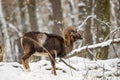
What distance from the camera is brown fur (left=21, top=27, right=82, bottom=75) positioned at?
1352cm

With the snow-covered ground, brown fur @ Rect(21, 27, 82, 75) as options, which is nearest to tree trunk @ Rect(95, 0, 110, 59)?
the snow-covered ground

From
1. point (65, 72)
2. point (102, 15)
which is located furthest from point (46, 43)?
point (102, 15)

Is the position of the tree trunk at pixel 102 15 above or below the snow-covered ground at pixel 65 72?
above

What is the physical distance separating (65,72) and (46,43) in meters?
0.85

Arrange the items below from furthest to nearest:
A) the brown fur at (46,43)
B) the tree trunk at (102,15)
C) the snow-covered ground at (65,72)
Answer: the tree trunk at (102,15), the brown fur at (46,43), the snow-covered ground at (65,72)

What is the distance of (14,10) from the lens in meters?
41.0

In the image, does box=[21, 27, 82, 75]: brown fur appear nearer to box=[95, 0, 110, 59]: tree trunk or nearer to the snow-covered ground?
the snow-covered ground

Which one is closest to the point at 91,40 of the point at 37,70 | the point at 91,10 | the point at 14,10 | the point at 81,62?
the point at 91,10

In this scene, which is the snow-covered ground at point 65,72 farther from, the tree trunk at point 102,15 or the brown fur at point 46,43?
the tree trunk at point 102,15

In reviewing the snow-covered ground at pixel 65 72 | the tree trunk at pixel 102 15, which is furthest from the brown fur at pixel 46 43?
the tree trunk at pixel 102 15

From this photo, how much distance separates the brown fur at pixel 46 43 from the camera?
13.5 metres

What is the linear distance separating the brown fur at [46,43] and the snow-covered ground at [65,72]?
31cm

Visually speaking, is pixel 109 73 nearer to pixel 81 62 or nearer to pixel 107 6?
pixel 81 62

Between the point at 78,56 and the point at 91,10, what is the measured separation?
280 cm
